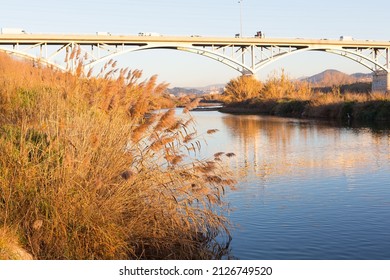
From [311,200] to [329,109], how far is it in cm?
2099

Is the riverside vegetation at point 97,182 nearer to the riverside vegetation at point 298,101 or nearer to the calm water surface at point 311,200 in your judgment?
the calm water surface at point 311,200

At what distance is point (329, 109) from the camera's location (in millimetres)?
29406

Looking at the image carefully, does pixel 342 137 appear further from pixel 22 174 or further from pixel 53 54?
pixel 53 54

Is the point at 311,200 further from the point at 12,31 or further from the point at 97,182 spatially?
the point at 12,31

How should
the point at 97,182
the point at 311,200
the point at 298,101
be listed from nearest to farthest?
1. the point at 97,182
2. the point at 311,200
3. the point at 298,101

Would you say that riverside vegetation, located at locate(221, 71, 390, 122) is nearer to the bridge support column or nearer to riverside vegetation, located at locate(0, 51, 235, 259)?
the bridge support column

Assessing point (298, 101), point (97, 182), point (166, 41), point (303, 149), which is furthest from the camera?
point (166, 41)

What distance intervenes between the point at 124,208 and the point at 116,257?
44cm

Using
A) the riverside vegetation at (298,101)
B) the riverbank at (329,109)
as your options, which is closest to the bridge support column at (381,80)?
the riverside vegetation at (298,101)

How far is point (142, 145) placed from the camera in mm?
6391

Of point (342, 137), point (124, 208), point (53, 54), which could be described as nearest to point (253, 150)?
point (342, 137)

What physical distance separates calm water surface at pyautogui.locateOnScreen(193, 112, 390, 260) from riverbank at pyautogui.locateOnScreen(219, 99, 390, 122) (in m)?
9.01

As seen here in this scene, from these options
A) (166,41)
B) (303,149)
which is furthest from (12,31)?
(303,149)

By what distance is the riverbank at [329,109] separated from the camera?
1014 inches
